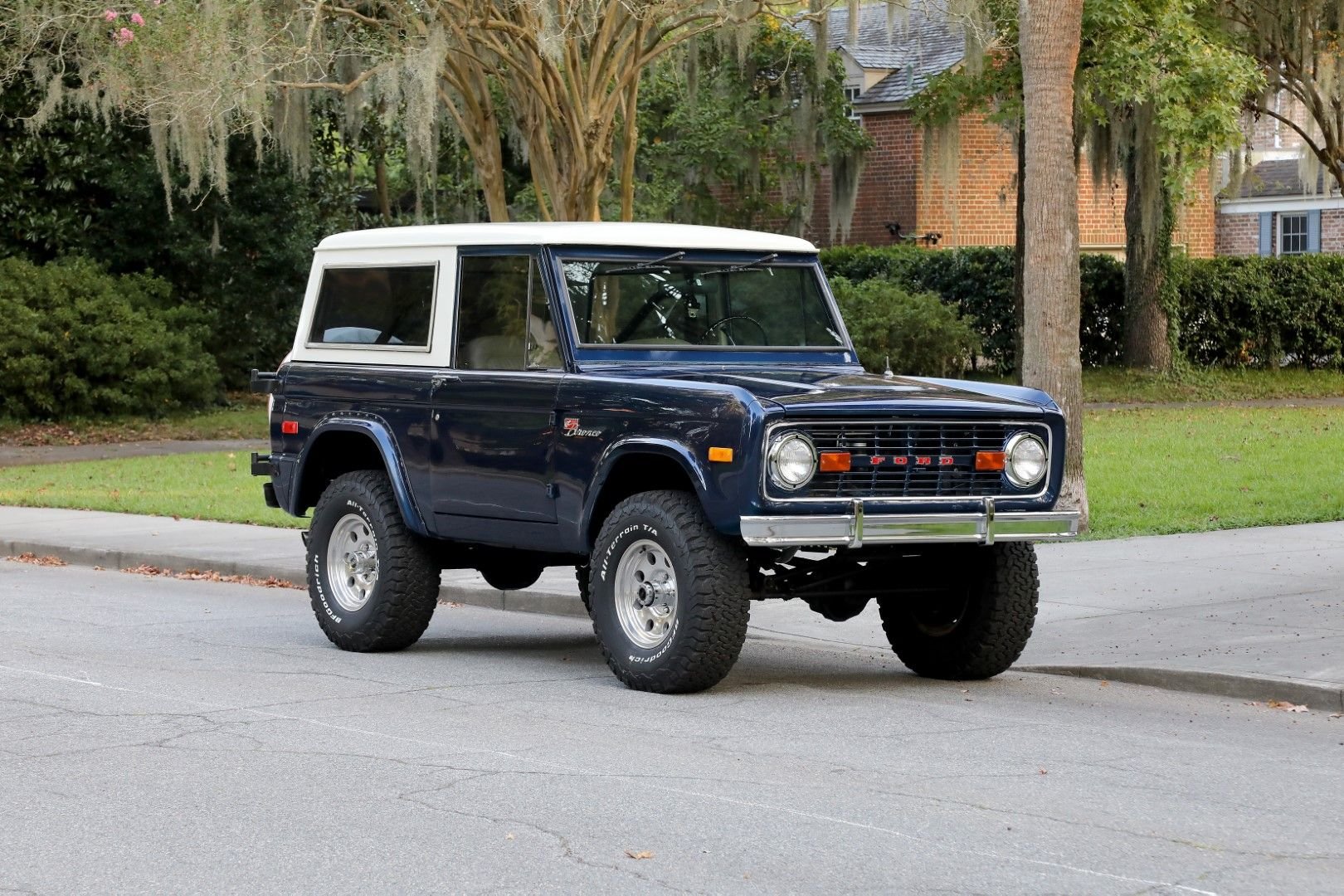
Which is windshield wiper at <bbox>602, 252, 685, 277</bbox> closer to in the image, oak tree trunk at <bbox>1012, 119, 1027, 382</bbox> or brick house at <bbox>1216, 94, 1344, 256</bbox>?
oak tree trunk at <bbox>1012, 119, 1027, 382</bbox>

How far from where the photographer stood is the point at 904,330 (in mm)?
30156

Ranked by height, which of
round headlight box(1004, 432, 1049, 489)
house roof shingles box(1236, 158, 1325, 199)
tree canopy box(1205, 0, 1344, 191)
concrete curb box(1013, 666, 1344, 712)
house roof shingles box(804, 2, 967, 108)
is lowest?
concrete curb box(1013, 666, 1344, 712)

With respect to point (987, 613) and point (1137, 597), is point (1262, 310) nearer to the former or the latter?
point (1137, 597)

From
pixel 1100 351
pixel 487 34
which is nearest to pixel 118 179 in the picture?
pixel 487 34

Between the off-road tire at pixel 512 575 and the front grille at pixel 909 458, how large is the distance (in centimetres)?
273

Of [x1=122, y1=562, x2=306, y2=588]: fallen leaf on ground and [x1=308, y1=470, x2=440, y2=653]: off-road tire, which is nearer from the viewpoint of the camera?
[x1=308, y1=470, x2=440, y2=653]: off-road tire

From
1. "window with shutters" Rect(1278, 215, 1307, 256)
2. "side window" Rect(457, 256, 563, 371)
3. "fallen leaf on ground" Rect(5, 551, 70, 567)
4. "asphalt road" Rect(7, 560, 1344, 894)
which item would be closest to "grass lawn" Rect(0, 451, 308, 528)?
"fallen leaf on ground" Rect(5, 551, 70, 567)

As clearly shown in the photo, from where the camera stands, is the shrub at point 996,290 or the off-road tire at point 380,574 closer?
the off-road tire at point 380,574

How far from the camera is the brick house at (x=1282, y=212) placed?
45000mm

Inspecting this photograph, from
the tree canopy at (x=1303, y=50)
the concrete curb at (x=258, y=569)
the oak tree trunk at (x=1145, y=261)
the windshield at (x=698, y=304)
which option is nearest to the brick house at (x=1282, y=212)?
the tree canopy at (x=1303, y=50)

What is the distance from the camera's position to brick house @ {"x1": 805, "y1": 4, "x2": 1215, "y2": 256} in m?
38.3

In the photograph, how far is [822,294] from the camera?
1088 centimetres

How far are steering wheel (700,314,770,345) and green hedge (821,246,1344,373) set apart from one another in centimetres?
2231

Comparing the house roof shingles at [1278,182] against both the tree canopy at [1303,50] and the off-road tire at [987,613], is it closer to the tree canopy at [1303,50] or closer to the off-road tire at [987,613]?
the tree canopy at [1303,50]
